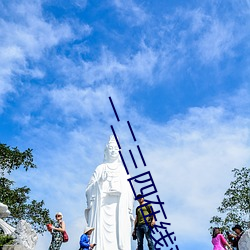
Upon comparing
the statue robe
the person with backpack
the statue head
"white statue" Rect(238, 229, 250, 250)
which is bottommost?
"white statue" Rect(238, 229, 250, 250)

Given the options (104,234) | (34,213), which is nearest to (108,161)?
(104,234)

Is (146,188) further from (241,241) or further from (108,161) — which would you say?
(108,161)

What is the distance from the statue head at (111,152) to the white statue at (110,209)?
25.2 inches

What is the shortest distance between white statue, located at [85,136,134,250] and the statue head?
639 mm

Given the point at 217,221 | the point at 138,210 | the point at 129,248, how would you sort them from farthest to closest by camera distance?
the point at 217,221, the point at 129,248, the point at 138,210

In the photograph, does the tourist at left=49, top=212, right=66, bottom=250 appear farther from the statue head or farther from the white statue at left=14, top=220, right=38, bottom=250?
the statue head

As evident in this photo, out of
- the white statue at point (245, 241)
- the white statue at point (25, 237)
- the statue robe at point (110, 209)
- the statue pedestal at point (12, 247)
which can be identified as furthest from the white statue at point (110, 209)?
the white statue at point (245, 241)

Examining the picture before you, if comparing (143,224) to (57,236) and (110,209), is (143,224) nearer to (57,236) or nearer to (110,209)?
(57,236)

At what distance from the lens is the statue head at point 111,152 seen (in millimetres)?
17375

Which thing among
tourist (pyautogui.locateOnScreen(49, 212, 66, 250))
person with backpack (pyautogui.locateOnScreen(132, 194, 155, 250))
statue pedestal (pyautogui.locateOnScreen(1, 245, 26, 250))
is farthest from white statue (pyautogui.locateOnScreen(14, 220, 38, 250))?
person with backpack (pyautogui.locateOnScreen(132, 194, 155, 250))

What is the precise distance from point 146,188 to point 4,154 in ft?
42.5

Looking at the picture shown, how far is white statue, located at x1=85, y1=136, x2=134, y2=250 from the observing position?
15758mm

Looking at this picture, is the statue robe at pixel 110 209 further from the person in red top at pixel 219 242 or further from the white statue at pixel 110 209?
the person in red top at pixel 219 242

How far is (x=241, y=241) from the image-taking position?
8719 mm
